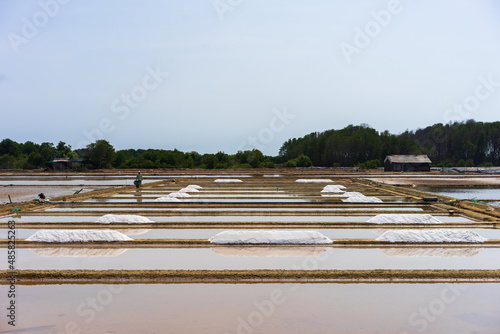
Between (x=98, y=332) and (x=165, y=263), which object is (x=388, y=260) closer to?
(x=165, y=263)

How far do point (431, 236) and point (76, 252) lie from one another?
548cm

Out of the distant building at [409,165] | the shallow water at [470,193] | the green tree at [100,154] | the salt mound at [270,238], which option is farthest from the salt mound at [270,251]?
the green tree at [100,154]

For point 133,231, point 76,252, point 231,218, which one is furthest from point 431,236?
point 76,252

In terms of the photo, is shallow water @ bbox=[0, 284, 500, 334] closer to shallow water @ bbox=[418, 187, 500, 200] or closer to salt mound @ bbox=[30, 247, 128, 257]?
salt mound @ bbox=[30, 247, 128, 257]

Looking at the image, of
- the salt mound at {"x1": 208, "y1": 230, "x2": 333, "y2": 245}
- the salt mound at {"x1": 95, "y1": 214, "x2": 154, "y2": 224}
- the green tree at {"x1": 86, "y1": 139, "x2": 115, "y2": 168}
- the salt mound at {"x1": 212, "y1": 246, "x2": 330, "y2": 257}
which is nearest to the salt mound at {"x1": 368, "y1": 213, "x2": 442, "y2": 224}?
the salt mound at {"x1": 208, "y1": 230, "x2": 333, "y2": 245}

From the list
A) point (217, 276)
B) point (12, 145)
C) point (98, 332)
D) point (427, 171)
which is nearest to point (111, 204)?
point (217, 276)

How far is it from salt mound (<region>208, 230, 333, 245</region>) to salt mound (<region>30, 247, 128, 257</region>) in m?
1.48

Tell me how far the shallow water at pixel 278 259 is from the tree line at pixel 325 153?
34466 mm

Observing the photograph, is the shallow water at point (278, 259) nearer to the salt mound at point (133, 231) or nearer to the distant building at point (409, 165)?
the salt mound at point (133, 231)

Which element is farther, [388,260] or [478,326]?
[388,260]

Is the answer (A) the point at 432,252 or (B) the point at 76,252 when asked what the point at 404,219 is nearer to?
(A) the point at 432,252

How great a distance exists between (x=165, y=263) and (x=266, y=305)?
1855 mm

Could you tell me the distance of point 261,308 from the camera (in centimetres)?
402

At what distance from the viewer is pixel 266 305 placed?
161 inches
